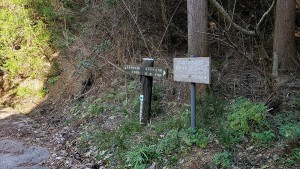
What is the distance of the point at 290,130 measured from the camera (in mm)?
4648

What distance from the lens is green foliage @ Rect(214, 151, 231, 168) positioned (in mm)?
4318

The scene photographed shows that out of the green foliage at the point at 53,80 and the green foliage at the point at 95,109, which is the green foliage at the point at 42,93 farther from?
the green foliage at the point at 95,109

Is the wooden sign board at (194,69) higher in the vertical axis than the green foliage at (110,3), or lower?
lower

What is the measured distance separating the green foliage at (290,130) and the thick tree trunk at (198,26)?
2.39 meters

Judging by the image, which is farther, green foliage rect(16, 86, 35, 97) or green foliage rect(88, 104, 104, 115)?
green foliage rect(16, 86, 35, 97)

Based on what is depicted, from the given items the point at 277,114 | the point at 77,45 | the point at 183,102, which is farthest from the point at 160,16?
the point at 277,114

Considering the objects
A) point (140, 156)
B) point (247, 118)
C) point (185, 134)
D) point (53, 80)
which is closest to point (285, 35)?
point (247, 118)

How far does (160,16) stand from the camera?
10.6 meters

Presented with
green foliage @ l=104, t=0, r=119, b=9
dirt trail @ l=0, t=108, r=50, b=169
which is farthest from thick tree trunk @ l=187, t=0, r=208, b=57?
green foliage @ l=104, t=0, r=119, b=9

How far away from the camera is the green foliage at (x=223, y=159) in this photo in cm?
432

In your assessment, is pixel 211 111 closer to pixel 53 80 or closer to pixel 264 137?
pixel 264 137

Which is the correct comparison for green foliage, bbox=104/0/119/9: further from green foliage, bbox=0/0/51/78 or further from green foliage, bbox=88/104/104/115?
green foliage, bbox=88/104/104/115

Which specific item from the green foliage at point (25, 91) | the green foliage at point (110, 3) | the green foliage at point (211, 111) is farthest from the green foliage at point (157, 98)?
the green foliage at point (25, 91)

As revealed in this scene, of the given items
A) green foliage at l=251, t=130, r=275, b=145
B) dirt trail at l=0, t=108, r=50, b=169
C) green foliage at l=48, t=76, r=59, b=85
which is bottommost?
dirt trail at l=0, t=108, r=50, b=169
